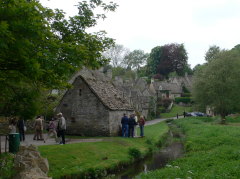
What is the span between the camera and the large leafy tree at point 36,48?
8898 mm

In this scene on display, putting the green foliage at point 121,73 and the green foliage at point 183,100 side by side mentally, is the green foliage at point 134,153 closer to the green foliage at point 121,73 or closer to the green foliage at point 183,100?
the green foliage at point 183,100

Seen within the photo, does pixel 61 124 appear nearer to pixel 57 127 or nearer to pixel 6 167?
pixel 57 127

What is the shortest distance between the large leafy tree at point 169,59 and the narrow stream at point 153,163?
76307 millimetres

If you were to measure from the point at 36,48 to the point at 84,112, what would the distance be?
52.0ft

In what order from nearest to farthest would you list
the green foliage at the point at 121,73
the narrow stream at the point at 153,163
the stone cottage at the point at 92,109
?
the narrow stream at the point at 153,163, the stone cottage at the point at 92,109, the green foliage at the point at 121,73

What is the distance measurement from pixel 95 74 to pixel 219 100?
20461 mm

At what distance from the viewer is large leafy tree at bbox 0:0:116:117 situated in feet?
29.2

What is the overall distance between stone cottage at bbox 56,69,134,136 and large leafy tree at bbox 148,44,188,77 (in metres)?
72.4

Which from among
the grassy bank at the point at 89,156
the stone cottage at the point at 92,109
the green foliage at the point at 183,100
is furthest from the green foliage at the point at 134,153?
the green foliage at the point at 183,100

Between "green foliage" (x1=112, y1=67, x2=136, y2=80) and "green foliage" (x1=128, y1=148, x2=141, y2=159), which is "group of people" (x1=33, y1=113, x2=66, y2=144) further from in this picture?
"green foliage" (x1=112, y1=67, x2=136, y2=80)

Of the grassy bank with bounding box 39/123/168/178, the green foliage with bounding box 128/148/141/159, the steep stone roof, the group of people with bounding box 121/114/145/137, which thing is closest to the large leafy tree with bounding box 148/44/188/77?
the steep stone roof

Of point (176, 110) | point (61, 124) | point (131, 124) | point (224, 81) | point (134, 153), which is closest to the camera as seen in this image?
point (61, 124)

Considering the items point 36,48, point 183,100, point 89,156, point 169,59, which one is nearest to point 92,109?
point 89,156

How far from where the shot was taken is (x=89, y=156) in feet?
53.3
